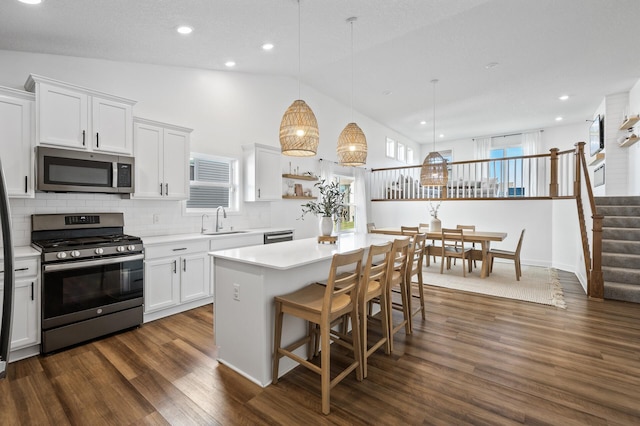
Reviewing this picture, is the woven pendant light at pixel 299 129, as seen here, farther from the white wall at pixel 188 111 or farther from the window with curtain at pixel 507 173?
the window with curtain at pixel 507 173

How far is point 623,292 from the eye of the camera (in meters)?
4.29

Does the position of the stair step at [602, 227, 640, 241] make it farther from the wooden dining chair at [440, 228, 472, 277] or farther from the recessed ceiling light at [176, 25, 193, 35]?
the recessed ceiling light at [176, 25, 193, 35]

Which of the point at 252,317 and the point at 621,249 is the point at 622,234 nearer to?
the point at 621,249

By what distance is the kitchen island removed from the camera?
231 cm

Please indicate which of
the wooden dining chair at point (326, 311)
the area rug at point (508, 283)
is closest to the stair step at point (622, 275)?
the area rug at point (508, 283)

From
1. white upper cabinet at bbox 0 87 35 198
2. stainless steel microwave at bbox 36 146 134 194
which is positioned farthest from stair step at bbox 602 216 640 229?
white upper cabinet at bbox 0 87 35 198

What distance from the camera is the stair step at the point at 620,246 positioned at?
4738 mm

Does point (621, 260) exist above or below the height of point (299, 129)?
below

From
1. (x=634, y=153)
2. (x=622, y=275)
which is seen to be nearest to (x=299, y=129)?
(x=622, y=275)

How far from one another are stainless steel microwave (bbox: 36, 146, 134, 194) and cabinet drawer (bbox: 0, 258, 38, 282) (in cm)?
73

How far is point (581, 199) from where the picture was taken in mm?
5316

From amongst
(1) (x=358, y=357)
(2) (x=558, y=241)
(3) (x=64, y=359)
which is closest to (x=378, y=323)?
(1) (x=358, y=357)

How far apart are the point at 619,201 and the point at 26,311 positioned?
8844 millimetres

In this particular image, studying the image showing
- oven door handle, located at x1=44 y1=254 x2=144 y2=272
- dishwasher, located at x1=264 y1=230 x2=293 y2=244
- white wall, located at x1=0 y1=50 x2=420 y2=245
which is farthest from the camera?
dishwasher, located at x1=264 y1=230 x2=293 y2=244
